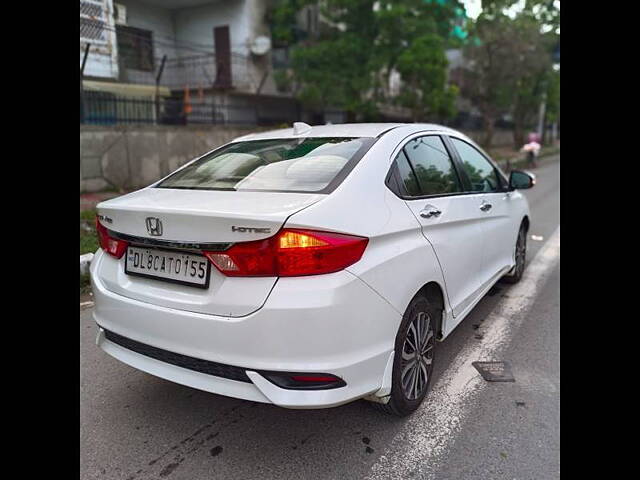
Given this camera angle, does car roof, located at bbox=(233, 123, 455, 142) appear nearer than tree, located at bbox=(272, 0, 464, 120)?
Yes

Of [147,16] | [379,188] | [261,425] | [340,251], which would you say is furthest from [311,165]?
[147,16]

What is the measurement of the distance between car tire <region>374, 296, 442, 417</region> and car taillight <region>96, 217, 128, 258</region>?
5.00ft

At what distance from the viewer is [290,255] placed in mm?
2189

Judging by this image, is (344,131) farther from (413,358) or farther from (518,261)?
(518,261)

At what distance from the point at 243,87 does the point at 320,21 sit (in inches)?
153

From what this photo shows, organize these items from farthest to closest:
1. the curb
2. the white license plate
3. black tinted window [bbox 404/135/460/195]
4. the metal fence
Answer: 1. the metal fence
2. the curb
3. black tinted window [bbox 404/135/460/195]
4. the white license plate

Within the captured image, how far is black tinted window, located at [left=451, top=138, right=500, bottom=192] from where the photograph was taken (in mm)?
4000

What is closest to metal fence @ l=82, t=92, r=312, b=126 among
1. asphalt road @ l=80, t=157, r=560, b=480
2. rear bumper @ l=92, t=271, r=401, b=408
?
asphalt road @ l=80, t=157, r=560, b=480

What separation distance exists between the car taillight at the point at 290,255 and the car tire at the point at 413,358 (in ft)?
2.02

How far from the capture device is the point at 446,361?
360 cm

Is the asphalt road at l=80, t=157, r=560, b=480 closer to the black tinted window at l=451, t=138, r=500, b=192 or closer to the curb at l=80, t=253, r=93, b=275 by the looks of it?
the black tinted window at l=451, t=138, r=500, b=192

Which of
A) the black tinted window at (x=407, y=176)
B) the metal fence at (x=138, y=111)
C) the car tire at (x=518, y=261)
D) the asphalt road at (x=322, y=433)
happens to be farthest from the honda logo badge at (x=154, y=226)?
the metal fence at (x=138, y=111)

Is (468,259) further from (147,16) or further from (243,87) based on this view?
(147,16)

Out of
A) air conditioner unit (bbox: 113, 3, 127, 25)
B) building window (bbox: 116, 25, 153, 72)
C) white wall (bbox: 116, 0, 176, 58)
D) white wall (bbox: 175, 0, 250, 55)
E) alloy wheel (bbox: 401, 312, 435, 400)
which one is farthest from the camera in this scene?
white wall (bbox: 175, 0, 250, 55)
